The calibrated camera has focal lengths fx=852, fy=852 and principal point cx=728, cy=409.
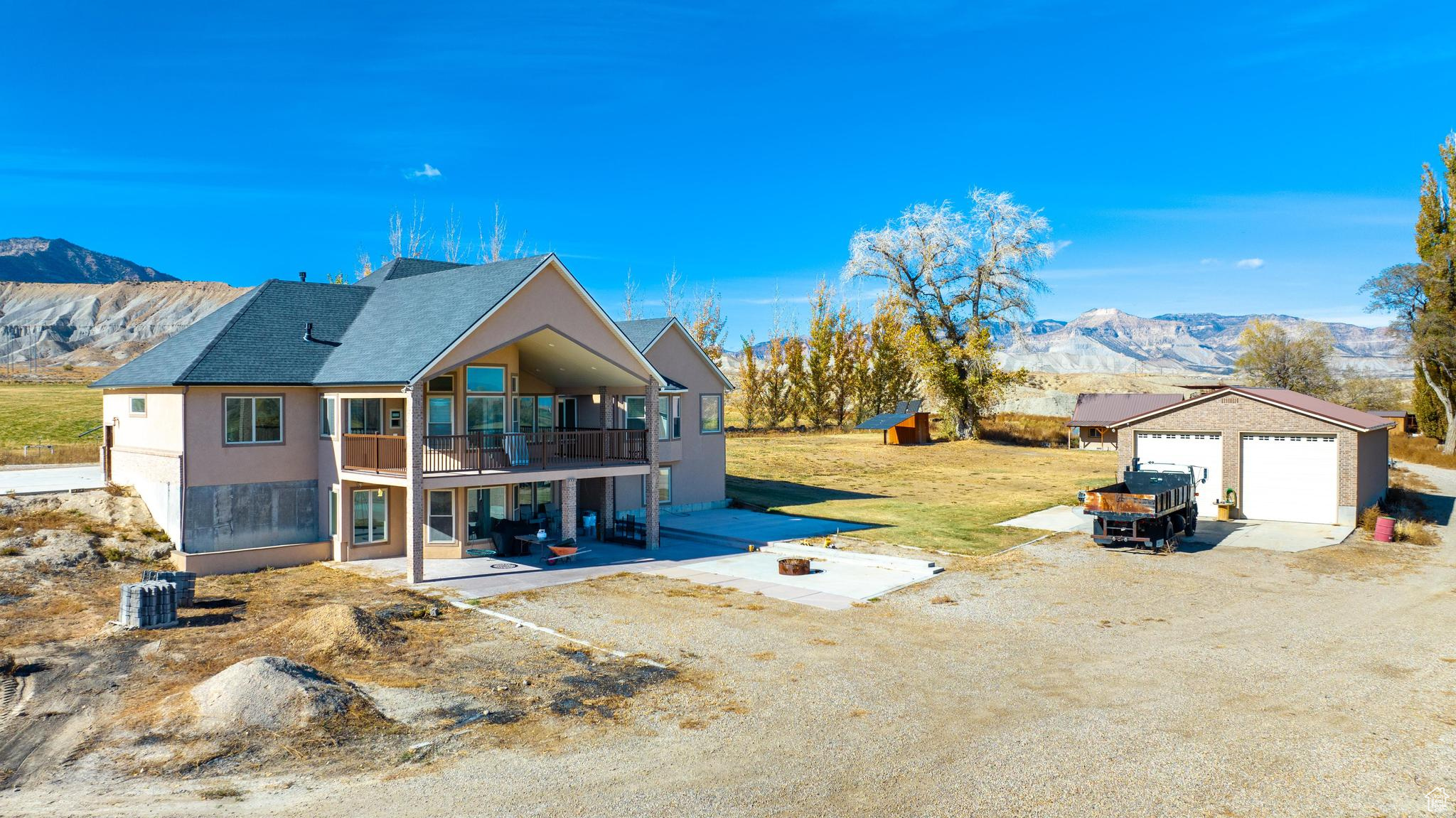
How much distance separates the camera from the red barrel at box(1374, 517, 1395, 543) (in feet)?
78.9

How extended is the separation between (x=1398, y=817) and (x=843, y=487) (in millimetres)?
29195

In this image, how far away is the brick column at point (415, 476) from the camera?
18.8 m

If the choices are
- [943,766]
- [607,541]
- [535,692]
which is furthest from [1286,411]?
[535,692]

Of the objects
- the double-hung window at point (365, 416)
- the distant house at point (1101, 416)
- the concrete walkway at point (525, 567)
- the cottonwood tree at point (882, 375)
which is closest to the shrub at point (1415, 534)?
the concrete walkway at point (525, 567)

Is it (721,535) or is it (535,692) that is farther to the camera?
(721,535)

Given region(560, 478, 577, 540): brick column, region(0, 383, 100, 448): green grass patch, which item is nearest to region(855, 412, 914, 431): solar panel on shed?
region(560, 478, 577, 540): brick column

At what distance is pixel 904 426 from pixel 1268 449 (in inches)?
1220

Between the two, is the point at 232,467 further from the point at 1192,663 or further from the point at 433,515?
the point at 1192,663

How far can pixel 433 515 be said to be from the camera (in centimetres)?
2189

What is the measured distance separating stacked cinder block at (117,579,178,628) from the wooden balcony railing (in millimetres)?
5692

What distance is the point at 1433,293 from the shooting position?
55.4 metres

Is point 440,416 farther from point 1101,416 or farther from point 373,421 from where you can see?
point 1101,416

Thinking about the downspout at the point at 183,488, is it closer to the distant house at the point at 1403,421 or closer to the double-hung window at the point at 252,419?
the double-hung window at the point at 252,419

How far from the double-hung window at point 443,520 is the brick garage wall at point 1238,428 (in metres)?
22.2
